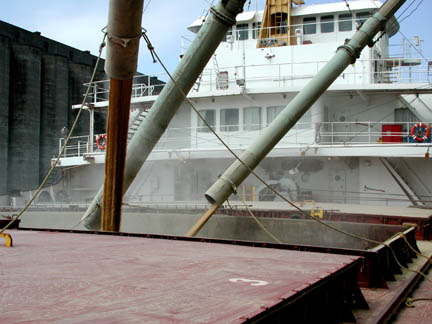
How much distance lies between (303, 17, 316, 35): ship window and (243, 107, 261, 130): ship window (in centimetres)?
457

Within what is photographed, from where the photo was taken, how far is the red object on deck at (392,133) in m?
16.2

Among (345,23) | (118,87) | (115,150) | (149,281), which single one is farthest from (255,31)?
(149,281)

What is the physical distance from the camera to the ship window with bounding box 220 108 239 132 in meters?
18.0

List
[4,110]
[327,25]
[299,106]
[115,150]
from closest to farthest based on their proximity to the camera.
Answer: [115,150] → [299,106] → [327,25] → [4,110]

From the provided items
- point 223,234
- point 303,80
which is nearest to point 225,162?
point 303,80

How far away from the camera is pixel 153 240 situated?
7.07 metres

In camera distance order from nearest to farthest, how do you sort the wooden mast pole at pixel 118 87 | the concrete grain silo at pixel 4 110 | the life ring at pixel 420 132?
the wooden mast pole at pixel 118 87 → the life ring at pixel 420 132 → the concrete grain silo at pixel 4 110

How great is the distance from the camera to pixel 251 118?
58.6 feet

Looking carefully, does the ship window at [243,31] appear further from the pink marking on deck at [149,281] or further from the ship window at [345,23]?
the pink marking on deck at [149,281]

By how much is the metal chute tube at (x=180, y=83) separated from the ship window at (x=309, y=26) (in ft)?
37.9

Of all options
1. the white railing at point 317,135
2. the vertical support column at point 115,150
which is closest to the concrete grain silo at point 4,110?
the white railing at point 317,135

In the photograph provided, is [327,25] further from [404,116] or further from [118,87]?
[118,87]

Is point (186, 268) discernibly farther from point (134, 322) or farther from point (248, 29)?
point (248, 29)

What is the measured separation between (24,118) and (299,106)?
25.1 metres
